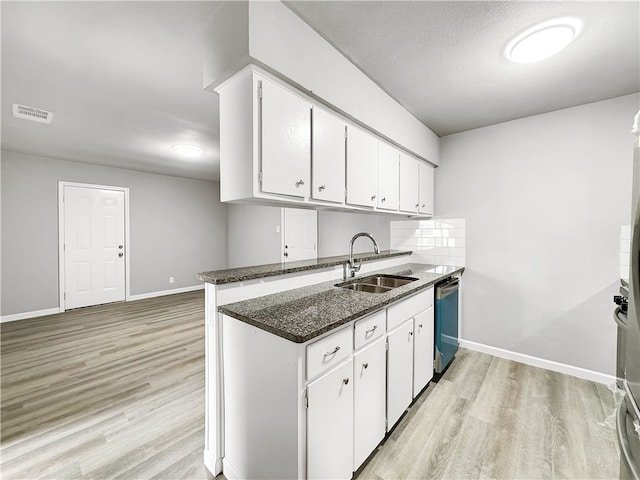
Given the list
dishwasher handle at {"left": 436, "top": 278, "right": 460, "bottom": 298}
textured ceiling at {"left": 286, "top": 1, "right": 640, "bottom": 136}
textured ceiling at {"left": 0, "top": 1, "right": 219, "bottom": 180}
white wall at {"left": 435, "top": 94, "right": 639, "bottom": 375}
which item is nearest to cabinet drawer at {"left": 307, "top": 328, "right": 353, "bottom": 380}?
dishwasher handle at {"left": 436, "top": 278, "right": 460, "bottom": 298}

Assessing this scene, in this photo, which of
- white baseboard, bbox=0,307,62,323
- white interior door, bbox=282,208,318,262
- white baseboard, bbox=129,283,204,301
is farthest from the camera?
white baseboard, bbox=129,283,204,301

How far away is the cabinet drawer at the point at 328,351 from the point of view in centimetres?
115

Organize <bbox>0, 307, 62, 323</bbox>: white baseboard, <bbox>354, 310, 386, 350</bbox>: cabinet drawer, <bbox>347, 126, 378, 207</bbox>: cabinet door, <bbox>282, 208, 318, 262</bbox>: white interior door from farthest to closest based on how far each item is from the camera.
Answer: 1. <bbox>282, 208, 318, 262</bbox>: white interior door
2. <bbox>0, 307, 62, 323</bbox>: white baseboard
3. <bbox>347, 126, 378, 207</bbox>: cabinet door
4. <bbox>354, 310, 386, 350</bbox>: cabinet drawer

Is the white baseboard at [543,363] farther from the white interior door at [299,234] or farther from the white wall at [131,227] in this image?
the white wall at [131,227]

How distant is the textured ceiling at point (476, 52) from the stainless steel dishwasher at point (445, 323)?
1650 millimetres

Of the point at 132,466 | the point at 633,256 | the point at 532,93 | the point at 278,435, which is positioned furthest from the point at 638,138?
the point at 132,466

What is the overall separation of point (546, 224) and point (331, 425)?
272 cm

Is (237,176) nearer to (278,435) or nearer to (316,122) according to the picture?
(316,122)

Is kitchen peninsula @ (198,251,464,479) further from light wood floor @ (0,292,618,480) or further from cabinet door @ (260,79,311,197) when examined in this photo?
cabinet door @ (260,79,311,197)

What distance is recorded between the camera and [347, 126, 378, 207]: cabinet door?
2.00 meters


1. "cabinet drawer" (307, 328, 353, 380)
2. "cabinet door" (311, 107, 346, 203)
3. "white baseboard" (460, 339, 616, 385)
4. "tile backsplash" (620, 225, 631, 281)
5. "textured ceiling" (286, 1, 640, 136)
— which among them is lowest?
"white baseboard" (460, 339, 616, 385)

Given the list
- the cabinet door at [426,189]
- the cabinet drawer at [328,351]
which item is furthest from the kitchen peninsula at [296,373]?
the cabinet door at [426,189]

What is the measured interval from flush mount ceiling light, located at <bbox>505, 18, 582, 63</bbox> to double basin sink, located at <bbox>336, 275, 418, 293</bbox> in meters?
1.72

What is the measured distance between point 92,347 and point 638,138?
4585mm
